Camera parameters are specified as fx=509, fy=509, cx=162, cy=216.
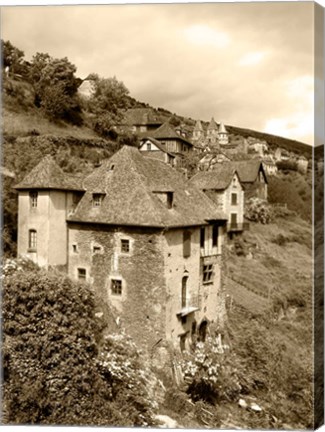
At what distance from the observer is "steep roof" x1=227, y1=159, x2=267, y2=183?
11.7 metres

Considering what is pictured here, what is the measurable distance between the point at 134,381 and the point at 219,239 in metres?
4.11

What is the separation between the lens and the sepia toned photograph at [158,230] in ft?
32.6

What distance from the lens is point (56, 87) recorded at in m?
11.2

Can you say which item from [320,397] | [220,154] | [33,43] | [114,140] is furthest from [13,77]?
[320,397]

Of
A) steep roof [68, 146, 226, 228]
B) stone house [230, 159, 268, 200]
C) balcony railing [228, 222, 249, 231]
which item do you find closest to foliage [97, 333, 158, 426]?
steep roof [68, 146, 226, 228]

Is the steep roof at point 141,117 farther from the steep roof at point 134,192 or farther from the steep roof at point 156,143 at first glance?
the steep roof at point 134,192

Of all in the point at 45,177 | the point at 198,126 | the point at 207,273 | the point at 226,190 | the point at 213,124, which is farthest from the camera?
the point at 207,273

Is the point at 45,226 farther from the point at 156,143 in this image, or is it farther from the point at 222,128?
the point at 222,128

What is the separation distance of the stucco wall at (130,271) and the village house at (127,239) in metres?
0.02

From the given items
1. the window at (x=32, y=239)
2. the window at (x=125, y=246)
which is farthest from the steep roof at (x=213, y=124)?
the window at (x=32, y=239)

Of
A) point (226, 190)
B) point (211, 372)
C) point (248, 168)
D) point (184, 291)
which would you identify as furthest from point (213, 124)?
point (211, 372)

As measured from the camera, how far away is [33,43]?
10422 millimetres

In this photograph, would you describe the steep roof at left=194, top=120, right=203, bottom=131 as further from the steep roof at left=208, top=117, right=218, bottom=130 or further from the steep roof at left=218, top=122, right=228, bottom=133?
the steep roof at left=218, top=122, right=228, bottom=133

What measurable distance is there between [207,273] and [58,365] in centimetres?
434
